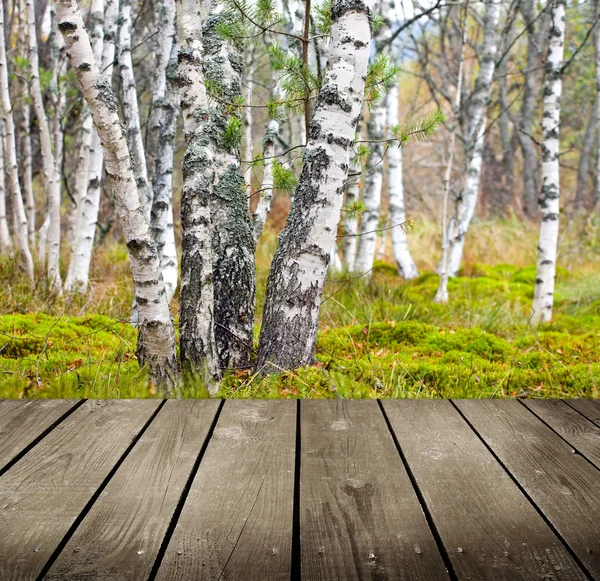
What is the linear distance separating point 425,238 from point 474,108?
13.0ft

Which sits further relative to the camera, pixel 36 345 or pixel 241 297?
pixel 36 345

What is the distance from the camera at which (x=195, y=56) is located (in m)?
3.33

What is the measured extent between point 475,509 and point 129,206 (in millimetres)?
2097

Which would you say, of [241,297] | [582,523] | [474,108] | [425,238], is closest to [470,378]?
[241,297]

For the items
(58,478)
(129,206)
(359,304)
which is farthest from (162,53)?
(58,478)

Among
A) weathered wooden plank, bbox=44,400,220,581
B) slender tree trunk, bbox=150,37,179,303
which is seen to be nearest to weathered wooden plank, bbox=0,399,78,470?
weathered wooden plank, bbox=44,400,220,581

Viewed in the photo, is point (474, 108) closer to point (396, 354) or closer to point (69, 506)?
point (396, 354)

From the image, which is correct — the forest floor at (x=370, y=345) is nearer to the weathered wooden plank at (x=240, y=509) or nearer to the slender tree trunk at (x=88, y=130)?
the slender tree trunk at (x=88, y=130)

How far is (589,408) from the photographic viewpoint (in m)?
2.94

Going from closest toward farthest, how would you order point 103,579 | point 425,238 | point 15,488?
point 103,579 < point 15,488 < point 425,238

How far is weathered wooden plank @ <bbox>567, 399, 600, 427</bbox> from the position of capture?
2.80m

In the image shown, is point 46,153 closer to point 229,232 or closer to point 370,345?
point 229,232

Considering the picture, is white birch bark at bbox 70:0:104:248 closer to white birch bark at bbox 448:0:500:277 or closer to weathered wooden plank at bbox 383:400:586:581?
white birch bark at bbox 448:0:500:277

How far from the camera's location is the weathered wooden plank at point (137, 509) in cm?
160
